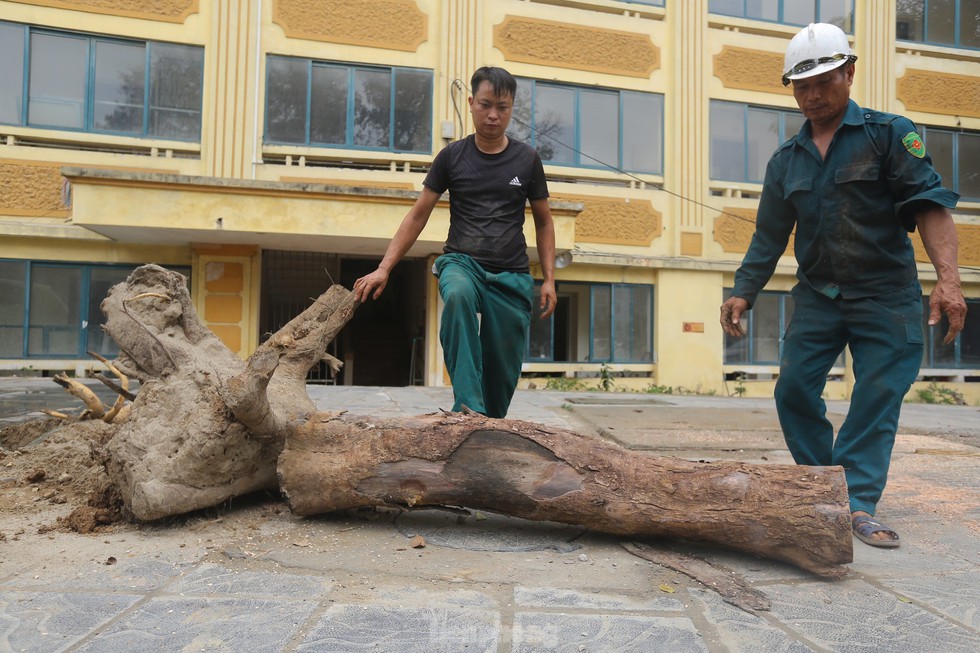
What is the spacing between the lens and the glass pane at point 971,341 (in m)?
13.6

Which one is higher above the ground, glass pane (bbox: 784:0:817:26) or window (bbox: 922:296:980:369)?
glass pane (bbox: 784:0:817:26)

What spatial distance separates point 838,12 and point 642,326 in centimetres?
794

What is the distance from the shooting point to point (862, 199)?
2.44 m

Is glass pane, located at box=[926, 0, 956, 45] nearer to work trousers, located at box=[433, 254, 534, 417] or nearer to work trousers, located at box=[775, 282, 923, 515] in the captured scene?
work trousers, located at box=[775, 282, 923, 515]

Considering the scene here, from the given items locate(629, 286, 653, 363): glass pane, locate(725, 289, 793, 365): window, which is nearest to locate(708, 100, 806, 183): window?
locate(725, 289, 793, 365): window

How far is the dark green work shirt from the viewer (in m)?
2.37

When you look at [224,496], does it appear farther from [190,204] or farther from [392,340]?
[392,340]

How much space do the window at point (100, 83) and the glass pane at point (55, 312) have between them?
2.43 metres

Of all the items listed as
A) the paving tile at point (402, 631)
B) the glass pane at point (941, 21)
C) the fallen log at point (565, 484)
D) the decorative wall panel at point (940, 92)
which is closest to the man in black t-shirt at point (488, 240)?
the fallen log at point (565, 484)

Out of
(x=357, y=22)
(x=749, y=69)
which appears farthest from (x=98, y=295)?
(x=749, y=69)

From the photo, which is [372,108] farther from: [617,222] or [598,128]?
[617,222]

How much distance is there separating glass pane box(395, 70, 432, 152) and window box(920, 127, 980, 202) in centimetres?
1060

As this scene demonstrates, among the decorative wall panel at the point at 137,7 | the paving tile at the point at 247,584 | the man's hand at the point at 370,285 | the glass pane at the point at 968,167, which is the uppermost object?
the decorative wall panel at the point at 137,7

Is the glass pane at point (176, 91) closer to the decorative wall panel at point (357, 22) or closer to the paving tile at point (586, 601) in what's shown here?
the decorative wall panel at point (357, 22)
